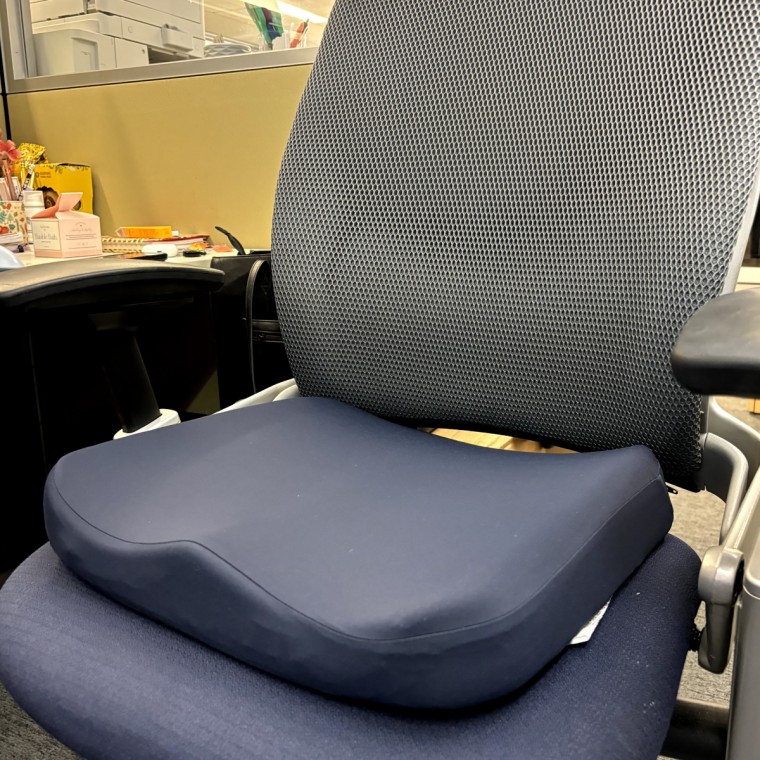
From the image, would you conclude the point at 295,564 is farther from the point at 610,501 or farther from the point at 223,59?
the point at 223,59

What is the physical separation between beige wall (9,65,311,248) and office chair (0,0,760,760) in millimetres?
834

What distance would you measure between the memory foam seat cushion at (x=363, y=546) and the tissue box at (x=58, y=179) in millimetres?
1255

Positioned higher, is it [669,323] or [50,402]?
[669,323]

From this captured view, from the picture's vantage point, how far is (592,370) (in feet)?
1.91

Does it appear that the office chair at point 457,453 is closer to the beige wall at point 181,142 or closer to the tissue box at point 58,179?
the beige wall at point 181,142

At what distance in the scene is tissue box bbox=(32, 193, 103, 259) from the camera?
4.14 feet

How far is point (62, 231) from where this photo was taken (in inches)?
49.6

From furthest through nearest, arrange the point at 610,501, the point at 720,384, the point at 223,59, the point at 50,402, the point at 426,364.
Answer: the point at 223,59, the point at 50,402, the point at 426,364, the point at 610,501, the point at 720,384

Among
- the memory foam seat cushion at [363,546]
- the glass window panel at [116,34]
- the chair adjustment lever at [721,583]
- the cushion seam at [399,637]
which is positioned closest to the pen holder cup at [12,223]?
the glass window panel at [116,34]

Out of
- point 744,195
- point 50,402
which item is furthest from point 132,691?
point 50,402

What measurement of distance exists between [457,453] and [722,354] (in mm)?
305

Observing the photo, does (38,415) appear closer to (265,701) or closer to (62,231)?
(62,231)

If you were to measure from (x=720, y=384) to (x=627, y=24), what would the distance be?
0.41m

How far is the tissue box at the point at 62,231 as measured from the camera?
49.6 inches
